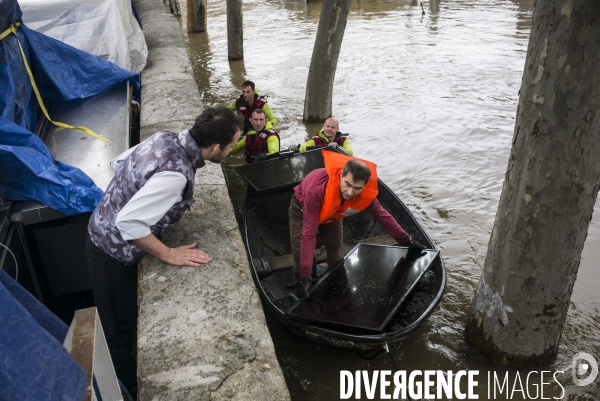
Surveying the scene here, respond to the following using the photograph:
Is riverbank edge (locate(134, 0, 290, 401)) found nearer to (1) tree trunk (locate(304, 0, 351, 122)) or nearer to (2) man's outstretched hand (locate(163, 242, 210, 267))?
(2) man's outstretched hand (locate(163, 242, 210, 267))

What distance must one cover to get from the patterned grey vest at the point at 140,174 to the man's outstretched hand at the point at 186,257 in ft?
0.86

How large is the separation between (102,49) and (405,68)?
8248 millimetres

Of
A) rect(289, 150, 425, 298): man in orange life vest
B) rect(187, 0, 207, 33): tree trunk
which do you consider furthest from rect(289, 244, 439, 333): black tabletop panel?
rect(187, 0, 207, 33): tree trunk

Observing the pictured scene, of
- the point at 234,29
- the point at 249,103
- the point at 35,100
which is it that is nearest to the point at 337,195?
the point at 35,100

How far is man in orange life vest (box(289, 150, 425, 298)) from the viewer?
154 inches

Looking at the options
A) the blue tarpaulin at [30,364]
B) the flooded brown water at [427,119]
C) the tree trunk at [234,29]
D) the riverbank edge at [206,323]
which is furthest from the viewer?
the tree trunk at [234,29]

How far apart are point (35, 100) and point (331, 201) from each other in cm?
314

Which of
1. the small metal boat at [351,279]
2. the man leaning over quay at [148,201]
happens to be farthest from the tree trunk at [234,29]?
the man leaning over quay at [148,201]

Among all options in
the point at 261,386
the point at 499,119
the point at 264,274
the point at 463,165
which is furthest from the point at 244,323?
the point at 499,119

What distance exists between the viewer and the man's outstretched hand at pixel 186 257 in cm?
332

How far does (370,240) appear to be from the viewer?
5.24 m

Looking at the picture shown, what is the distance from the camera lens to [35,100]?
16.5 ft

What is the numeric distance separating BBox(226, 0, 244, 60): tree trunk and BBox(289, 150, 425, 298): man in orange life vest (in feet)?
29.9

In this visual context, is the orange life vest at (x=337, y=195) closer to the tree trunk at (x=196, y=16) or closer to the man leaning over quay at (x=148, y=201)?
the man leaning over quay at (x=148, y=201)
